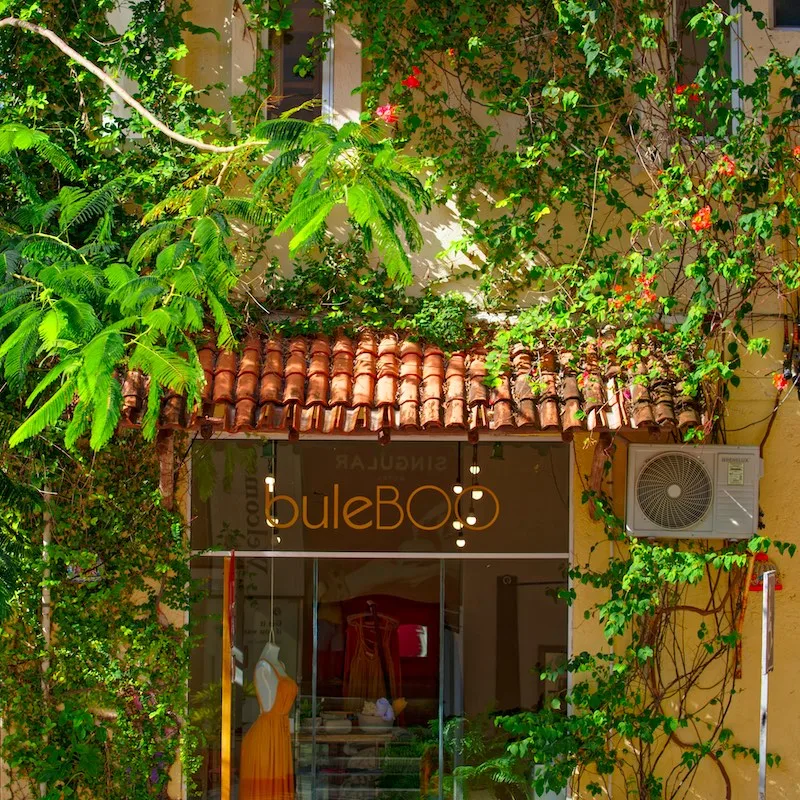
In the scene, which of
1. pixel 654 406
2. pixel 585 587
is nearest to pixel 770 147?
pixel 654 406

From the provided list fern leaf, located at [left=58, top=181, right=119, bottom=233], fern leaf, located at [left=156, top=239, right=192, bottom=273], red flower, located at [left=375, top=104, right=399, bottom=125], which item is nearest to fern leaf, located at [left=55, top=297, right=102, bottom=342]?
fern leaf, located at [left=156, top=239, right=192, bottom=273]

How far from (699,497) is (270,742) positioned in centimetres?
372

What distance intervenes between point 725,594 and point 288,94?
16.9 feet

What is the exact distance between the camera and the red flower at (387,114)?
9.34m

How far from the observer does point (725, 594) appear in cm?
949

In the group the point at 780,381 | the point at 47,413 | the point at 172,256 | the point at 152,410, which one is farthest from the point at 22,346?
the point at 780,381

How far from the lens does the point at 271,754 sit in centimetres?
962

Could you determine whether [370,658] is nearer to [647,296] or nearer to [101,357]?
[647,296]

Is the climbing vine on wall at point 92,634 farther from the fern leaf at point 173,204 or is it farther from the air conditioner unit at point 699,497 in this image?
the air conditioner unit at point 699,497

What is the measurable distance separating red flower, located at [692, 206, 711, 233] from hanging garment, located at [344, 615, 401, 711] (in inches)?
146

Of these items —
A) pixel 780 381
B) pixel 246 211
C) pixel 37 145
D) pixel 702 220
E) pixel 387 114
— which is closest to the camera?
pixel 702 220

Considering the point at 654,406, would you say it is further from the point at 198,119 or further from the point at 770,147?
the point at 198,119

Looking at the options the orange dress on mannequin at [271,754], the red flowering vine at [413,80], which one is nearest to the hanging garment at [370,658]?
the orange dress on mannequin at [271,754]

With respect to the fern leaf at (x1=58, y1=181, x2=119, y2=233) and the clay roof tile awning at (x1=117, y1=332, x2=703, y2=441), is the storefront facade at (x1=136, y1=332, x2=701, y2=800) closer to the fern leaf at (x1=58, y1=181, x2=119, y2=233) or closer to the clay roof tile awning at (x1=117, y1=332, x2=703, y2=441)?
the clay roof tile awning at (x1=117, y1=332, x2=703, y2=441)
